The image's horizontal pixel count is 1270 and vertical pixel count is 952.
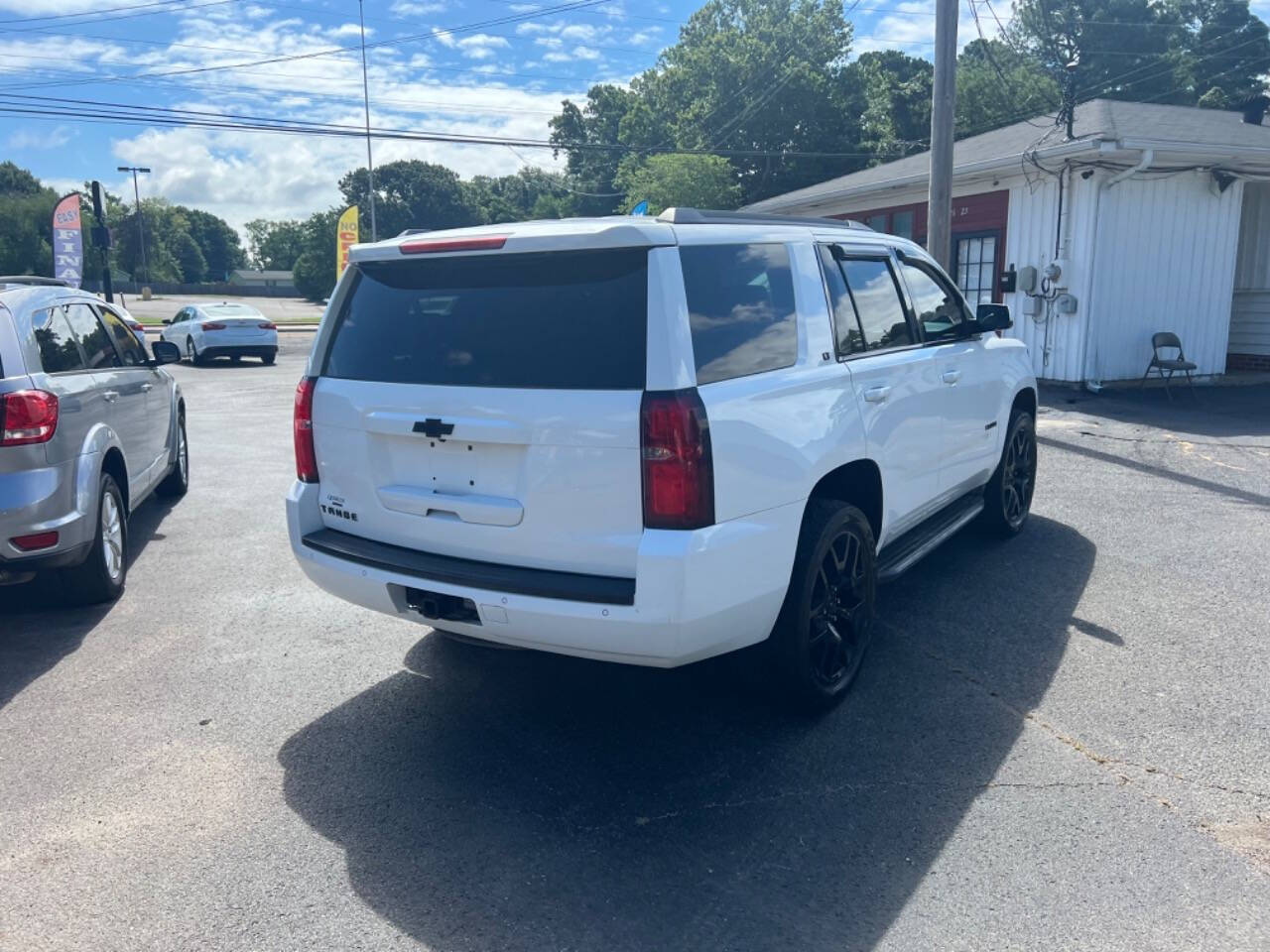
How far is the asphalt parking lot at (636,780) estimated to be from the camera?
2.93 m

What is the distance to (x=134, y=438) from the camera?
6656 mm

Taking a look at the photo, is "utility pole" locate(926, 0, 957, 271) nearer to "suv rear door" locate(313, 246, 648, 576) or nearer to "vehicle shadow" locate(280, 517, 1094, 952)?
"vehicle shadow" locate(280, 517, 1094, 952)

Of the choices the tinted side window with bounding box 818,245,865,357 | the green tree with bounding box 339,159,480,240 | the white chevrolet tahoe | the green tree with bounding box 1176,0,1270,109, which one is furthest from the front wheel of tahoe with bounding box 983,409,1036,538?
the green tree with bounding box 339,159,480,240

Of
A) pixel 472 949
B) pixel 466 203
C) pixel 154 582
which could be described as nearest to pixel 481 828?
pixel 472 949

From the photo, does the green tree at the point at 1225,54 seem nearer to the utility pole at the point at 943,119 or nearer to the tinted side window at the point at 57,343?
the utility pole at the point at 943,119

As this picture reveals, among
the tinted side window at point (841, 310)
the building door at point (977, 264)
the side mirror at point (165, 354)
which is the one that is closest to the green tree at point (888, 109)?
the building door at point (977, 264)

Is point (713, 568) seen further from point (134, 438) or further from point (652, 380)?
point (134, 438)

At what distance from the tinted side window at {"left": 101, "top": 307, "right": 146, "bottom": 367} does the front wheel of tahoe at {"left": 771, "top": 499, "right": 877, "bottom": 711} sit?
5.10 m

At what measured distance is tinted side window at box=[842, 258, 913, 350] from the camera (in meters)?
4.62

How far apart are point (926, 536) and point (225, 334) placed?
21.0m

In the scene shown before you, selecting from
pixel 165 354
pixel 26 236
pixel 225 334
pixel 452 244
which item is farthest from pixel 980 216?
pixel 26 236

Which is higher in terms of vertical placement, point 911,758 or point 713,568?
point 713,568

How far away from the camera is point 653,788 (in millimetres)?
3645

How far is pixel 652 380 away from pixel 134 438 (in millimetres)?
4683
